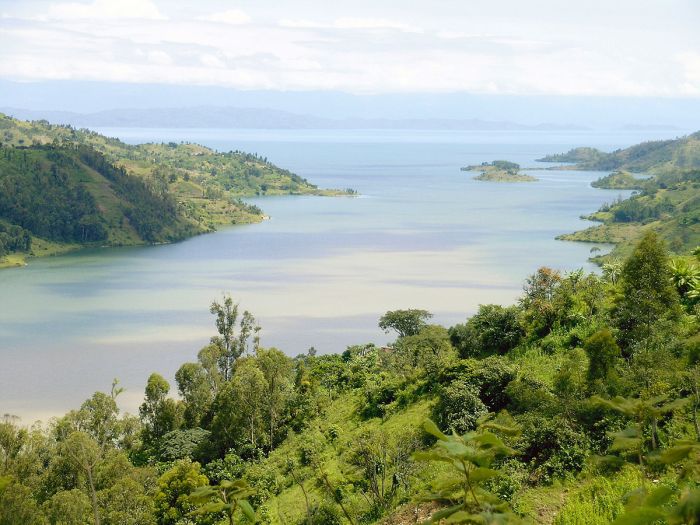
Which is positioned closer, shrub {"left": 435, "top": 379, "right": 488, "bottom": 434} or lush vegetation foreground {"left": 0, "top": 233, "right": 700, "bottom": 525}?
lush vegetation foreground {"left": 0, "top": 233, "right": 700, "bottom": 525}

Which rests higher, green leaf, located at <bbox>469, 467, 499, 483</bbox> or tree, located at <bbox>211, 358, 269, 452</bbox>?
green leaf, located at <bbox>469, 467, 499, 483</bbox>

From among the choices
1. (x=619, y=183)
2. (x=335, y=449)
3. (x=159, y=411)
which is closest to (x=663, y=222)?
(x=619, y=183)

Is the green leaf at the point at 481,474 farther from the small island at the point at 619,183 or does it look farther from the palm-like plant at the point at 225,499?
the small island at the point at 619,183

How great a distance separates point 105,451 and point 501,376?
746 inches

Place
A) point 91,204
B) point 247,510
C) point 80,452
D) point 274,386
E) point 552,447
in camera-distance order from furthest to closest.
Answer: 1. point 91,204
2. point 274,386
3. point 80,452
4. point 552,447
5. point 247,510

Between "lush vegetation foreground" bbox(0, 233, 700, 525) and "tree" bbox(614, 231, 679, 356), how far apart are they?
5 cm

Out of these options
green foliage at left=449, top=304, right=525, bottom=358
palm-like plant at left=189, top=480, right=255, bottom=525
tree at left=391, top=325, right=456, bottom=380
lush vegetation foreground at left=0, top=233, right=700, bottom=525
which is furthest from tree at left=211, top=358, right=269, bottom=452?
palm-like plant at left=189, top=480, right=255, bottom=525

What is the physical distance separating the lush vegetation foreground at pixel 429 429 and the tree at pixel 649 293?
0.05 metres

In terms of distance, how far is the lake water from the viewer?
51.6 m

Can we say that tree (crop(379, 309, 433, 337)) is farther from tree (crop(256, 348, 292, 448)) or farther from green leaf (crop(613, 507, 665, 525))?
green leaf (crop(613, 507, 665, 525))

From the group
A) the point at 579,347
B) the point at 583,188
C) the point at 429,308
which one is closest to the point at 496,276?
the point at 429,308

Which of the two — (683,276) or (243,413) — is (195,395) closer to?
(243,413)

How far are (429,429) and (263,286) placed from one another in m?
73.4

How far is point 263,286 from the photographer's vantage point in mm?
76000
